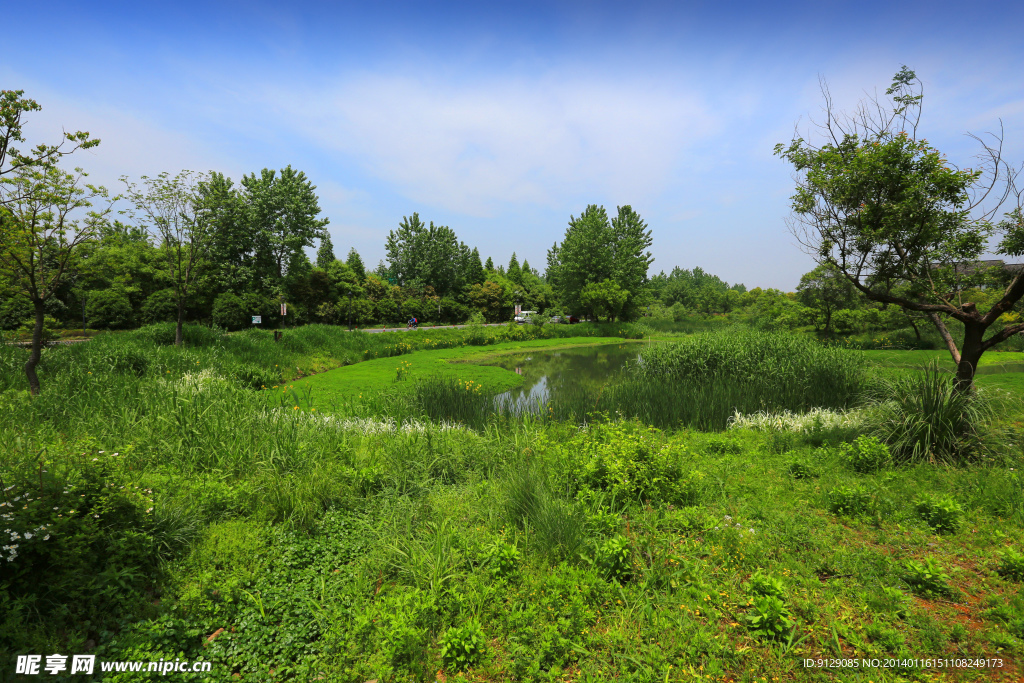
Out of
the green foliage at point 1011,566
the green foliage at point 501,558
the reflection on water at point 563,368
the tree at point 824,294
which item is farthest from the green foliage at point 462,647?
the tree at point 824,294

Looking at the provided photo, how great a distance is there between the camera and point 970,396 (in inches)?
222

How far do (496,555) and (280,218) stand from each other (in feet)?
92.6

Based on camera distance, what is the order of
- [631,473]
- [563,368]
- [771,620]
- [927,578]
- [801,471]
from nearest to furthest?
[771,620] → [927,578] → [631,473] → [801,471] → [563,368]

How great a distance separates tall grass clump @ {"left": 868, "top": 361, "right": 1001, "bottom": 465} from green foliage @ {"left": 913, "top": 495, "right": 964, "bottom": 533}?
1779mm

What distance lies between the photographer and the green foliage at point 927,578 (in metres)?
2.90

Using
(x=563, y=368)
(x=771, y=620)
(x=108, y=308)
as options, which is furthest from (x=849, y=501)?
(x=108, y=308)

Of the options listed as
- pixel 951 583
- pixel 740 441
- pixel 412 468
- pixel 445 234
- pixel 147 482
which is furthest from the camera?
pixel 445 234

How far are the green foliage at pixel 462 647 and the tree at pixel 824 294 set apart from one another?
82.8 ft

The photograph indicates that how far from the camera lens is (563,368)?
17.7 m

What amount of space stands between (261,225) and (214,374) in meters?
19.0

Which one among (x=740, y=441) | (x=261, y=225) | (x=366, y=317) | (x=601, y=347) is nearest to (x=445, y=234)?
(x=366, y=317)

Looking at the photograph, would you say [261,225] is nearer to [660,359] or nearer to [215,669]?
[660,359]

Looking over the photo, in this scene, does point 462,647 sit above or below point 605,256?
below

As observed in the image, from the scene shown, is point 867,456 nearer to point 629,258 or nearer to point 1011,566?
point 1011,566
